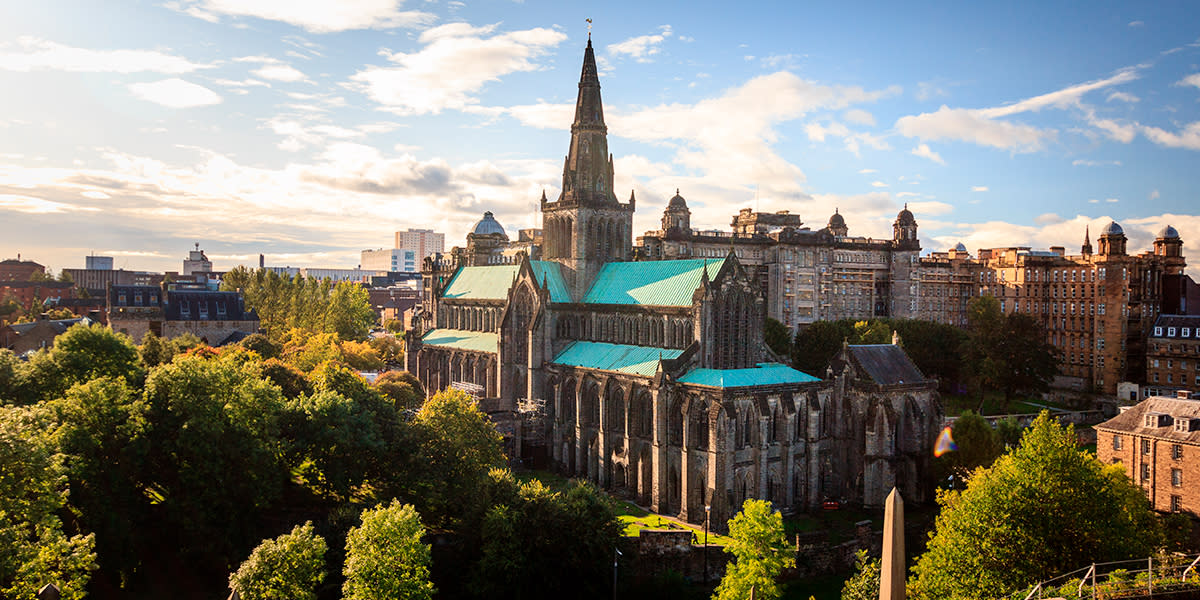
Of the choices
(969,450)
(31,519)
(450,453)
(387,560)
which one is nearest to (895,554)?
(387,560)

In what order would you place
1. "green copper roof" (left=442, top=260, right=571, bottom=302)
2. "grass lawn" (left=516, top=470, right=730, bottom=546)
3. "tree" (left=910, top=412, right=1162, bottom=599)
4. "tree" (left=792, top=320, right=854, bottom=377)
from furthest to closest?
"tree" (left=792, top=320, right=854, bottom=377) < "green copper roof" (left=442, top=260, right=571, bottom=302) < "grass lawn" (left=516, top=470, right=730, bottom=546) < "tree" (left=910, top=412, right=1162, bottom=599)

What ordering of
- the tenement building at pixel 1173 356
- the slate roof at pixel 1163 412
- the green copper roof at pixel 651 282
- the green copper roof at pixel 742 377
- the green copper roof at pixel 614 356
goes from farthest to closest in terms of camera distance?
the tenement building at pixel 1173 356
the green copper roof at pixel 651 282
the green copper roof at pixel 614 356
the slate roof at pixel 1163 412
the green copper roof at pixel 742 377

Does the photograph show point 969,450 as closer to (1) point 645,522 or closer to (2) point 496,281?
(1) point 645,522

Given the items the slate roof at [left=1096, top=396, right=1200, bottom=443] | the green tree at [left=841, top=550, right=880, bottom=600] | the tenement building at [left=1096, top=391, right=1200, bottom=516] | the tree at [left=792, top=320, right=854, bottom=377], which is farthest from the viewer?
the tree at [left=792, top=320, right=854, bottom=377]

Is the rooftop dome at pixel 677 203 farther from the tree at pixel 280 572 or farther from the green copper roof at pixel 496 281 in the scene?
the tree at pixel 280 572

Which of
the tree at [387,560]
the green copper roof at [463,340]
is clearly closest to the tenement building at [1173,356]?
the green copper roof at [463,340]

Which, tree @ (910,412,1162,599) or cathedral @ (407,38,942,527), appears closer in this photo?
tree @ (910,412,1162,599)

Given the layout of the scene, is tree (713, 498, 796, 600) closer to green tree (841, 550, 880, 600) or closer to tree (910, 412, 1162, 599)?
green tree (841, 550, 880, 600)

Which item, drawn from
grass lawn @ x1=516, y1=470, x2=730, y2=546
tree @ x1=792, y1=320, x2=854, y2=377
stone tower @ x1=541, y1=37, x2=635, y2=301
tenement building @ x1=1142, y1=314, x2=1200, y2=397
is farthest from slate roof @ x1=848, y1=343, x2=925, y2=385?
tenement building @ x1=1142, y1=314, x2=1200, y2=397

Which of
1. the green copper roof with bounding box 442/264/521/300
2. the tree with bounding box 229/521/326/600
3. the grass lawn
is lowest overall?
the grass lawn
